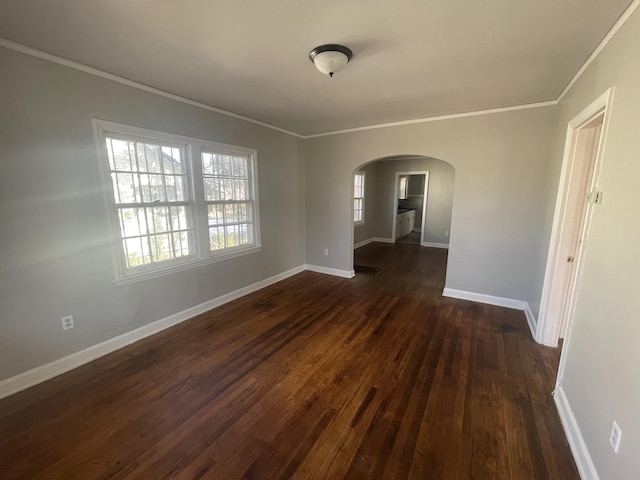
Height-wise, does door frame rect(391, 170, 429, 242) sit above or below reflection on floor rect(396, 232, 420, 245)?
above

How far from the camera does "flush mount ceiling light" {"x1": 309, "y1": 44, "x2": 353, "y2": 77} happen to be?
190 cm

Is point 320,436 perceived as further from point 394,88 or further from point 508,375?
point 394,88

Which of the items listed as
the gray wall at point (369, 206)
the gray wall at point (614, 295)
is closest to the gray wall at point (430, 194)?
the gray wall at point (369, 206)

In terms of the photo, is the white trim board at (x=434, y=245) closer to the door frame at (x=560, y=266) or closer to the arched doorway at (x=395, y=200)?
the arched doorway at (x=395, y=200)

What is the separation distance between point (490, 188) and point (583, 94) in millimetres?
1437

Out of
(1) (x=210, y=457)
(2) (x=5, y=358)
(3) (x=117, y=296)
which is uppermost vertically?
(3) (x=117, y=296)

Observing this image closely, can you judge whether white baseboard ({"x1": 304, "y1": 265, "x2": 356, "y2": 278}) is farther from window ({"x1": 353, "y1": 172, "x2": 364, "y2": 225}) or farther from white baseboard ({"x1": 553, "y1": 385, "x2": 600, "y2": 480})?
white baseboard ({"x1": 553, "y1": 385, "x2": 600, "y2": 480})

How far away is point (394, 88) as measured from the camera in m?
2.68

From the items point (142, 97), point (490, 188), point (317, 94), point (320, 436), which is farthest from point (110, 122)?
point (490, 188)

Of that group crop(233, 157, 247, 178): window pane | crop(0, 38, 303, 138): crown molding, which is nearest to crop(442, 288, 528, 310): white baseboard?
crop(233, 157, 247, 178): window pane

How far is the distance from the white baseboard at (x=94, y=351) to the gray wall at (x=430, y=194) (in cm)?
542

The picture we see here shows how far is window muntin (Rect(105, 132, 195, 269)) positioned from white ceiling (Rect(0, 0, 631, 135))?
654 millimetres

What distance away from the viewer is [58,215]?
221cm

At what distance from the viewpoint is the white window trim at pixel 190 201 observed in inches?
97.0
